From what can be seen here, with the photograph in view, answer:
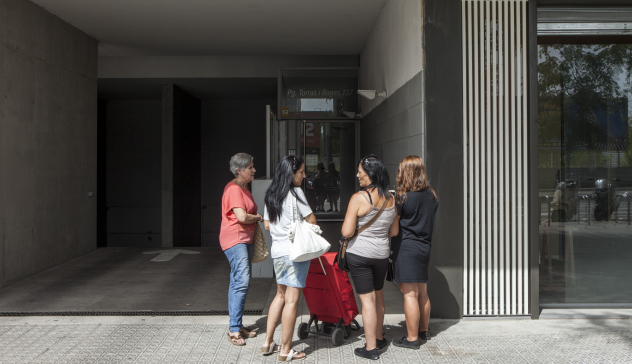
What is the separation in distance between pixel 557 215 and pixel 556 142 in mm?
694

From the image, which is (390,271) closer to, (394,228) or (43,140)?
(394,228)

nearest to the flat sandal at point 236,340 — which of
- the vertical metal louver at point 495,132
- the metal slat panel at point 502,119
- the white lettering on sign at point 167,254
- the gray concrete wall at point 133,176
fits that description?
the vertical metal louver at point 495,132

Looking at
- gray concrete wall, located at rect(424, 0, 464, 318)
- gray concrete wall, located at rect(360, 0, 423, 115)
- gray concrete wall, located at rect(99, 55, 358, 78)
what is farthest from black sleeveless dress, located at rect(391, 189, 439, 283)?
gray concrete wall, located at rect(99, 55, 358, 78)

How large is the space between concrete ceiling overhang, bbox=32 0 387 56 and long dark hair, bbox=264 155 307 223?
406cm

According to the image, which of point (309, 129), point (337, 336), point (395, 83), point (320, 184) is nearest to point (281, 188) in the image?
point (337, 336)

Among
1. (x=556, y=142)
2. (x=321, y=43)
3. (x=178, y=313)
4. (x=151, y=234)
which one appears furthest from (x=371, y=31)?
(x=151, y=234)

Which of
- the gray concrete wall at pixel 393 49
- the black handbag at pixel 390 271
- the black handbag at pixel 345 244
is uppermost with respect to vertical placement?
the gray concrete wall at pixel 393 49

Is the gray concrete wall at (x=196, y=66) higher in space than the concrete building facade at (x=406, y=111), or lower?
higher

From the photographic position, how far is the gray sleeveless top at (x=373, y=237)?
141 inches

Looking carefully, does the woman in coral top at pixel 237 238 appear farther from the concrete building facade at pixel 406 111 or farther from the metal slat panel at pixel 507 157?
the metal slat panel at pixel 507 157

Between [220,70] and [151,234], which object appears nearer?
[220,70]

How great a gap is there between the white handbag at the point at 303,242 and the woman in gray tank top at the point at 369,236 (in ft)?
0.69

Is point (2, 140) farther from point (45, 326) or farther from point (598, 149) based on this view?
point (598, 149)

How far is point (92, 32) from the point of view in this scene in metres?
8.59
